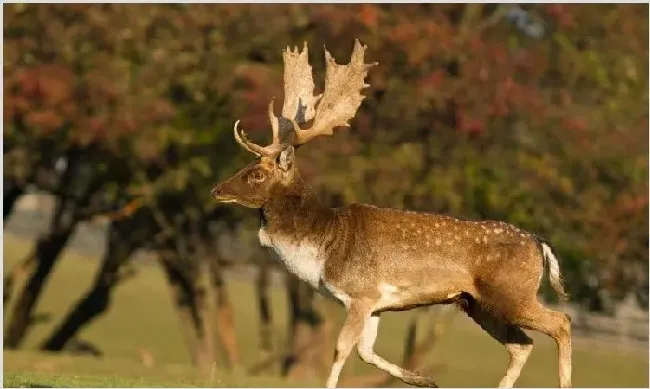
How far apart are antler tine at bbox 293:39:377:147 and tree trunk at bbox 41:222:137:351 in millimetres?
14212

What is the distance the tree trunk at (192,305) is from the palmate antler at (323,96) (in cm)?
1397

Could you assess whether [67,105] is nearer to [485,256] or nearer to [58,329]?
[58,329]

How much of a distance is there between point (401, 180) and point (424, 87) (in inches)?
55.7

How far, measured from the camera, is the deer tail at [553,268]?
404 inches

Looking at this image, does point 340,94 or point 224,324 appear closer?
point 340,94

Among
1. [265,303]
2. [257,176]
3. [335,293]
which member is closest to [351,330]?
[335,293]

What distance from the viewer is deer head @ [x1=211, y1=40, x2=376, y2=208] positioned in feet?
33.6

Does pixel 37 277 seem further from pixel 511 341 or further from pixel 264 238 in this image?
pixel 511 341

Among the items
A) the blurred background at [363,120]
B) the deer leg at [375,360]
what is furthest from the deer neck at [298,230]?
the blurred background at [363,120]

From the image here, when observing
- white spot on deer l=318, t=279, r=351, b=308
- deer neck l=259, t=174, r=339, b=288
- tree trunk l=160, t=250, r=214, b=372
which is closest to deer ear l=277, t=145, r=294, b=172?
deer neck l=259, t=174, r=339, b=288

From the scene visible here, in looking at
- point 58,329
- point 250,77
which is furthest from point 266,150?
point 58,329

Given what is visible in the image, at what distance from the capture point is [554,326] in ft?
33.2

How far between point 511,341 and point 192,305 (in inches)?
626

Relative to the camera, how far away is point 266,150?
10.3m
